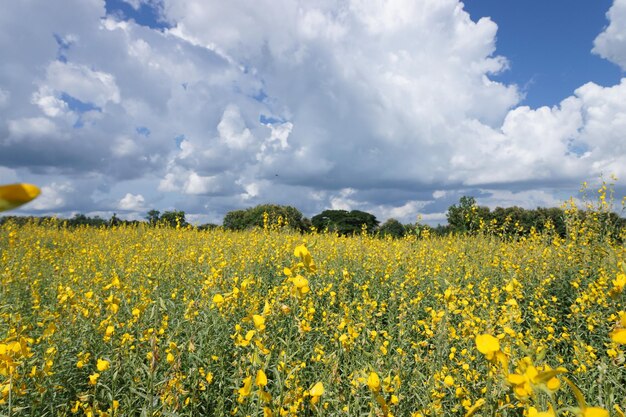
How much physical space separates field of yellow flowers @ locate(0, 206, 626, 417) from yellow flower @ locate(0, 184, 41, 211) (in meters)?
0.78

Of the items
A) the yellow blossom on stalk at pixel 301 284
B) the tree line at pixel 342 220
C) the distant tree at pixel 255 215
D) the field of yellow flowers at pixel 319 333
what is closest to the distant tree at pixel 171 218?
the tree line at pixel 342 220

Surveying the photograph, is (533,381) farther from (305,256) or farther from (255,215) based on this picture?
(255,215)

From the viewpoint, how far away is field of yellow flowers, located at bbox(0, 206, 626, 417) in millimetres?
1791

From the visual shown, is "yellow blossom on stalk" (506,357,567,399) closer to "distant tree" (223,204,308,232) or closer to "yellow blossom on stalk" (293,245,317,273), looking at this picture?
"yellow blossom on stalk" (293,245,317,273)

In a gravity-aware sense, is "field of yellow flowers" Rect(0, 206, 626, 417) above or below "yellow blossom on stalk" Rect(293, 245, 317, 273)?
below

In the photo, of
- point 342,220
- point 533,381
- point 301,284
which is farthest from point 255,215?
point 533,381

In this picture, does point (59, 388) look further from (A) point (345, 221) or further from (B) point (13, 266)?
(A) point (345, 221)

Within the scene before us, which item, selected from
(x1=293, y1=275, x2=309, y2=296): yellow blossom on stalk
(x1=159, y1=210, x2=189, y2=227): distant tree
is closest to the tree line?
(x1=159, y1=210, x2=189, y2=227): distant tree

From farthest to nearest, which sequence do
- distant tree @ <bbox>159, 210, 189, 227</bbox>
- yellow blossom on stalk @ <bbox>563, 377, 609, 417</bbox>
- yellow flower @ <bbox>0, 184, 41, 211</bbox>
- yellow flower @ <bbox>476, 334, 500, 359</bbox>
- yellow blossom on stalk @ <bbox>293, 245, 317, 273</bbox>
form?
1. distant tree @ <bbox>159, 210, 189, 227</bbox>
2. yellow blossom on stalk @ <bbox>293, 245, 317, 273</bbox>
3. yellow flower @ <bbox>476, 334, 500, 359</bbox>
4. yellow blossom on stalk @ <bbox>563, 377, 609, 417</bbox>
5. yellow flower @ <bbox>0, 184, 41, 211</bbox>

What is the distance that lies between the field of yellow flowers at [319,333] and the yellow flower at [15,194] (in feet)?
2.57

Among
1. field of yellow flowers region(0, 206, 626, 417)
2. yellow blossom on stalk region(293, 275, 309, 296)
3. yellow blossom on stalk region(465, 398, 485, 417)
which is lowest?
field of yellow flowers region(0, 206, 626, 417)

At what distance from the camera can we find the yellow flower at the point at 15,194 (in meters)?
0.29

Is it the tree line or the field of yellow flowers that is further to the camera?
the tree line

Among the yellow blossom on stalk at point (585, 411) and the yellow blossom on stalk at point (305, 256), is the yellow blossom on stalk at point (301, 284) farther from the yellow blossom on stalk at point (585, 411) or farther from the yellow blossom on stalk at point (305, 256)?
the yellow blossom on stalk at point (585, 411)
